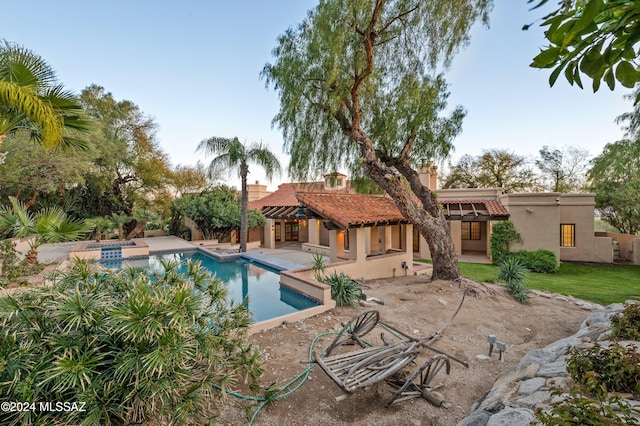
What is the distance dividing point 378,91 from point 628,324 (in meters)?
11.0

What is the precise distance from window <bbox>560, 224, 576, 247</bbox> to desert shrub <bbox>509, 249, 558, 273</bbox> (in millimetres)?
4074

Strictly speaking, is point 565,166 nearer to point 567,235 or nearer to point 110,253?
point 567,235

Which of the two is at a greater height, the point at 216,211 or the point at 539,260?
the point at 216,211

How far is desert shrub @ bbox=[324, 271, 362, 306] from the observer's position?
9492 millimetres

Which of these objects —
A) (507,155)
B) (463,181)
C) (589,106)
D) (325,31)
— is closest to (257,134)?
(325,31)

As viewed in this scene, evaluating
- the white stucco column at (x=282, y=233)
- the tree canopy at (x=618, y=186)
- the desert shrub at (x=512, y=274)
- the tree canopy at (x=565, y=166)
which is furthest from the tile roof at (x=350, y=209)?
the tree canopy at (x=565, y=166)

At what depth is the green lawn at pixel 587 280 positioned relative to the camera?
36.9 ft

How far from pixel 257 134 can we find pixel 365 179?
9.49 metres

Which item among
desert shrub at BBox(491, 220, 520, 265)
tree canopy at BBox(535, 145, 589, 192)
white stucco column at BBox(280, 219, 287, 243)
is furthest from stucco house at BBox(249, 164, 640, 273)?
tree canopy at BBox(535, 145, 589, 192)

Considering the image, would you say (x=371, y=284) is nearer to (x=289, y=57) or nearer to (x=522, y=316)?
(x=522, y=316)

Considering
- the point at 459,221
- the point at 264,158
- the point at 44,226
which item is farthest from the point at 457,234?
the point at 44,226

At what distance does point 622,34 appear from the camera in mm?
1438

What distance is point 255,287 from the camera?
42.8 ft

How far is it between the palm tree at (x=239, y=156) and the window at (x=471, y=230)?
16059 millimetres
